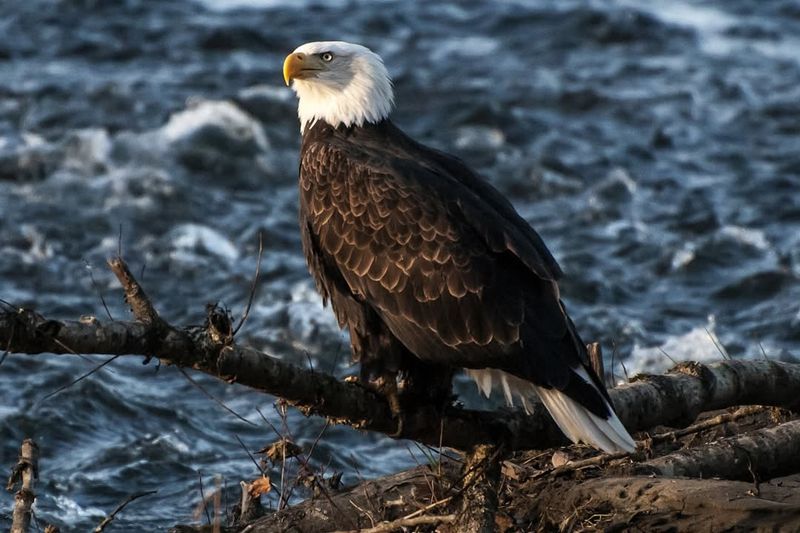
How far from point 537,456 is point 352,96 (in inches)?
64.8

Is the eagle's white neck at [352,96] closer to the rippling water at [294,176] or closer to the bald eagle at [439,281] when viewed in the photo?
the bald eagle at [439,281]

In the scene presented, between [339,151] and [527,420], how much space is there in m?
1.28

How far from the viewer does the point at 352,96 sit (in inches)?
242

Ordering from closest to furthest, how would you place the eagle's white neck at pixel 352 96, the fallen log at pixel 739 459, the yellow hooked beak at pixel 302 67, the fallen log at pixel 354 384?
the fallen log at pixel 354 384 < the fallen log at pixel 739 459 < the eagle's white neck at pixel 352 96 < the yellow hooked beak at pixel 302 67

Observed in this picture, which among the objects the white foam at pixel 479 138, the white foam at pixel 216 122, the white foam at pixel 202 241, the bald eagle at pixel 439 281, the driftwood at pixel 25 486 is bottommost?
the white foam at pixel 202 241

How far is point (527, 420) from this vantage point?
5219 millimetres

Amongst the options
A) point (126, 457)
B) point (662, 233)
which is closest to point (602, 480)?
point (126, 457)

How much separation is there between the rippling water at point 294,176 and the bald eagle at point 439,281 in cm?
110

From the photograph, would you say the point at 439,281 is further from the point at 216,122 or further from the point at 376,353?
the point at 216,122

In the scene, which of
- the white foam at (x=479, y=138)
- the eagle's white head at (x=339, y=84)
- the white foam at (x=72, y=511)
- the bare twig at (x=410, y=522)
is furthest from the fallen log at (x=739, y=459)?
the white foam at (x=479, y=138)

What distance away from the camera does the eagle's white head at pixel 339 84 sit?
6.12m

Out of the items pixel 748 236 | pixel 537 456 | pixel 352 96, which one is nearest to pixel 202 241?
pixel 748 236

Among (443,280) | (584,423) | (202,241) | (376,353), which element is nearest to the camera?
(584,423)

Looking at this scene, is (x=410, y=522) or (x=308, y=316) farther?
(x=308, y=316)
